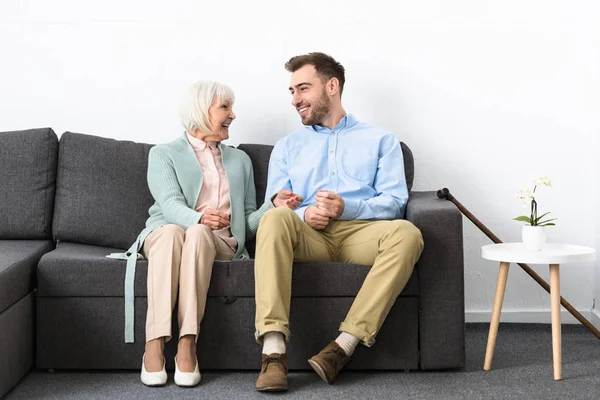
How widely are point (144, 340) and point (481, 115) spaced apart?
5.90 ft

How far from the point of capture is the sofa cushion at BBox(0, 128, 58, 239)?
3.15 m

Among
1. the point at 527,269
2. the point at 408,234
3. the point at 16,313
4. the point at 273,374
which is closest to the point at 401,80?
the point at 527,269

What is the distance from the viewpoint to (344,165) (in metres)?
3.11

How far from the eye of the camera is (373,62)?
140 inches

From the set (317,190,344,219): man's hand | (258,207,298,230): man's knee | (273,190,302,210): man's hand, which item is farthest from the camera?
(273,190,302,210): man's hand

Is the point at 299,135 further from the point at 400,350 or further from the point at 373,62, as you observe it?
the point at 400,350

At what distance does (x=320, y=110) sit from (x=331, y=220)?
53 cm

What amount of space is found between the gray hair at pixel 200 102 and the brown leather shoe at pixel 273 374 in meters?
1.07

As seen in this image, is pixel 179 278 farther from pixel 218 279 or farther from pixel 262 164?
pixel 262 164

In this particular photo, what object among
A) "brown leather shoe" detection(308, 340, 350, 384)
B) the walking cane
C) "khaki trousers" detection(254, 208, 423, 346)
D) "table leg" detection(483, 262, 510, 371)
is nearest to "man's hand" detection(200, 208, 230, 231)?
"khaki trousers" detection(254, 208, 423, 346)

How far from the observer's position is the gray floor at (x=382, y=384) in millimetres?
2445

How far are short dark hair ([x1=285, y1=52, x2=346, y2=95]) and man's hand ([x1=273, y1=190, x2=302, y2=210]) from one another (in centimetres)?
56

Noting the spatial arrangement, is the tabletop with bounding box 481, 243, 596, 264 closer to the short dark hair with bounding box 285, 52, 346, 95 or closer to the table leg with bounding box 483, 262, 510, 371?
the table leg with bounding box 483, 262, 510, 371

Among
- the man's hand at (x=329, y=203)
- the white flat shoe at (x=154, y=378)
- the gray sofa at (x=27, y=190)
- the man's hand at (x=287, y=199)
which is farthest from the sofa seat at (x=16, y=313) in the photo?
the man's hand at (x=329, y=203)
